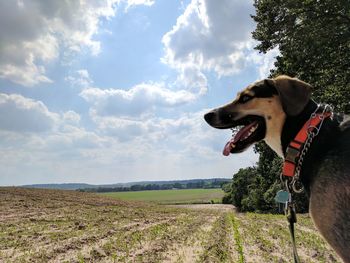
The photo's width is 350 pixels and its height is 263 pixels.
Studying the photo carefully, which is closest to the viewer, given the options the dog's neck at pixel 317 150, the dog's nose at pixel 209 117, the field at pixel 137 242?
the dog's neck at pixel 317 150

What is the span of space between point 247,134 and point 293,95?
2.28 feet

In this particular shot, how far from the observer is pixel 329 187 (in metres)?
3.46

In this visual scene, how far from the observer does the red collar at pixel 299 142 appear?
Result: 3627mm

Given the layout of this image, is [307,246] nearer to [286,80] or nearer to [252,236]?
[252,236]

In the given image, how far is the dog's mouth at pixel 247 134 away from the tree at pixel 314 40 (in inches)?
721

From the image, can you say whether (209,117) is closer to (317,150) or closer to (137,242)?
(317,150)

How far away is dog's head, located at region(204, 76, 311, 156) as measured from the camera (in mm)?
3877

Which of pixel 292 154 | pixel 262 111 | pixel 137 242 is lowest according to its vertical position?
pixel 137 242

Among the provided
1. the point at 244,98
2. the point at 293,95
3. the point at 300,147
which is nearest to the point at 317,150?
the point at 300,147

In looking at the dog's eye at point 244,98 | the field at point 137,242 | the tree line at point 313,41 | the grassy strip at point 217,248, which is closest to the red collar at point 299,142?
the dog's eye at point 244,98

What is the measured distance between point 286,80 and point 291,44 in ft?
62.1

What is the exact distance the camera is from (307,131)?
3639 mm

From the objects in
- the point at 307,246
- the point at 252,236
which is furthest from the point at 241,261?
the point at 252,236

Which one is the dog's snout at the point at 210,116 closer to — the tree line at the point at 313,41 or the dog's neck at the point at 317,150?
the dog's neck at the point at 317,150
